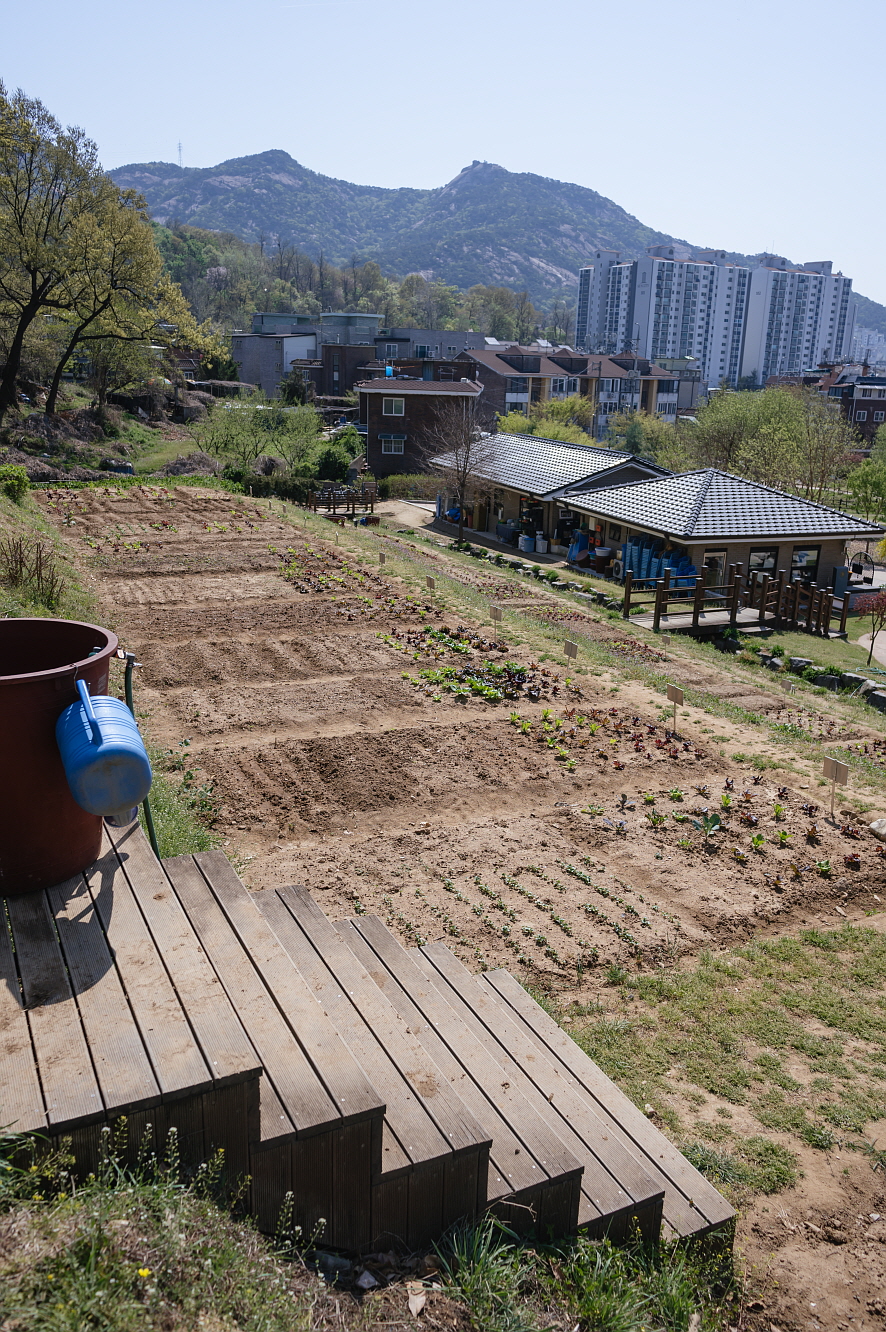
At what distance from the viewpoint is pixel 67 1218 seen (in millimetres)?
2736

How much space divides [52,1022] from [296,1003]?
0.93 m

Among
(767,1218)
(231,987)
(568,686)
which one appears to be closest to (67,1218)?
(231,987)

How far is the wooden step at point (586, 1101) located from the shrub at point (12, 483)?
74.8ft

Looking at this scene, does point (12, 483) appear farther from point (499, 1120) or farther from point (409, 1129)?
point (409, 1129)

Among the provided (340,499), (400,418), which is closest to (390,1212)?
(340,499)

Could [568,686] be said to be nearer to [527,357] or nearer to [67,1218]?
[67,1218]

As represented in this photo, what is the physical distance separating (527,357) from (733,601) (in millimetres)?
66923

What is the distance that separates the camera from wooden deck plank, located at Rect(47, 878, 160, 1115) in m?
3.00

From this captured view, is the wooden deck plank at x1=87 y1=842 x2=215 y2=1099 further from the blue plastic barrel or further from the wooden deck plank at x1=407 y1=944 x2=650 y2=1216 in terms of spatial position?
the wooden deck plank at x1=407 y1=944 x2=650 y2=1216

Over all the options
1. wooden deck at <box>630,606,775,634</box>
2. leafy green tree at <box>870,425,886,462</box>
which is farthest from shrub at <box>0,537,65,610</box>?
leafy green tree at <box>870,425,886,462</box>

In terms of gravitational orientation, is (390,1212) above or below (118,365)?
below

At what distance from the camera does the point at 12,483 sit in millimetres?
24203

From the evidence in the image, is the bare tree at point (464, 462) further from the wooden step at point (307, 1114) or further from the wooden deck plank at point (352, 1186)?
the wooden deck plank at point (352, 1186)

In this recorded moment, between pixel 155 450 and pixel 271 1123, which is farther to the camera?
pixel 155 450
